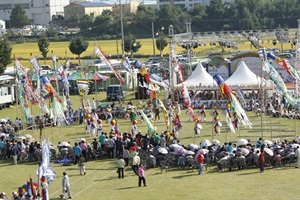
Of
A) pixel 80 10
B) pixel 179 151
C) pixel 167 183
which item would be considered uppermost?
pixel 80 10

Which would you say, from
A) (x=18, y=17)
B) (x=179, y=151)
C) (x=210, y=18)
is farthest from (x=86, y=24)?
(x=179, y=151)

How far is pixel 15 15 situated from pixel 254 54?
274 ft

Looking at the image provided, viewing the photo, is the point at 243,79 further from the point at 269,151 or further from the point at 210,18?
the point at 210,18

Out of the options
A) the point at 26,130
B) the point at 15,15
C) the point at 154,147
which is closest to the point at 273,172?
the point at 154,147

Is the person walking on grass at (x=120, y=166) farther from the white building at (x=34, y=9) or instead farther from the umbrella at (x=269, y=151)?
the white building at (x=34, y=9)

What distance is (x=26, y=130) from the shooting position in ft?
118

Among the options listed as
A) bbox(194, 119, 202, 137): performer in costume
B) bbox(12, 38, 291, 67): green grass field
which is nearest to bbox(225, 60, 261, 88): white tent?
bbox(194, 119, 202, 137): performer in costume

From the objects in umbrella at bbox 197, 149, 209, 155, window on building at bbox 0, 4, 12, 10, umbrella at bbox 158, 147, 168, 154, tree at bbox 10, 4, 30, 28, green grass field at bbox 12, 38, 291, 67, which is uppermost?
window on building at bbox 0, 4, 12, 10

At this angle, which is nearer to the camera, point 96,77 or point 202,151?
point 202,151

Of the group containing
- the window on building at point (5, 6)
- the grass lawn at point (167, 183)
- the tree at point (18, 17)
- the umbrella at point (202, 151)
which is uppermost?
the window on building at point (5, 6)

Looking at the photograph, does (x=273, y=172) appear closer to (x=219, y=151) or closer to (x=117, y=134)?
(x=219, y=151)

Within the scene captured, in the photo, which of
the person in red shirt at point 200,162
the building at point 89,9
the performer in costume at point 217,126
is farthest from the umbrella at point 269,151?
the building at point 89,9

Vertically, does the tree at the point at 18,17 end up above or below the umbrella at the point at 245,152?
above

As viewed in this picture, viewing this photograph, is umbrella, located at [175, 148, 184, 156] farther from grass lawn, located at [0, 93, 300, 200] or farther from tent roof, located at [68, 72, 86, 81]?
tent roof, located at [68, 72, 86, 81]
